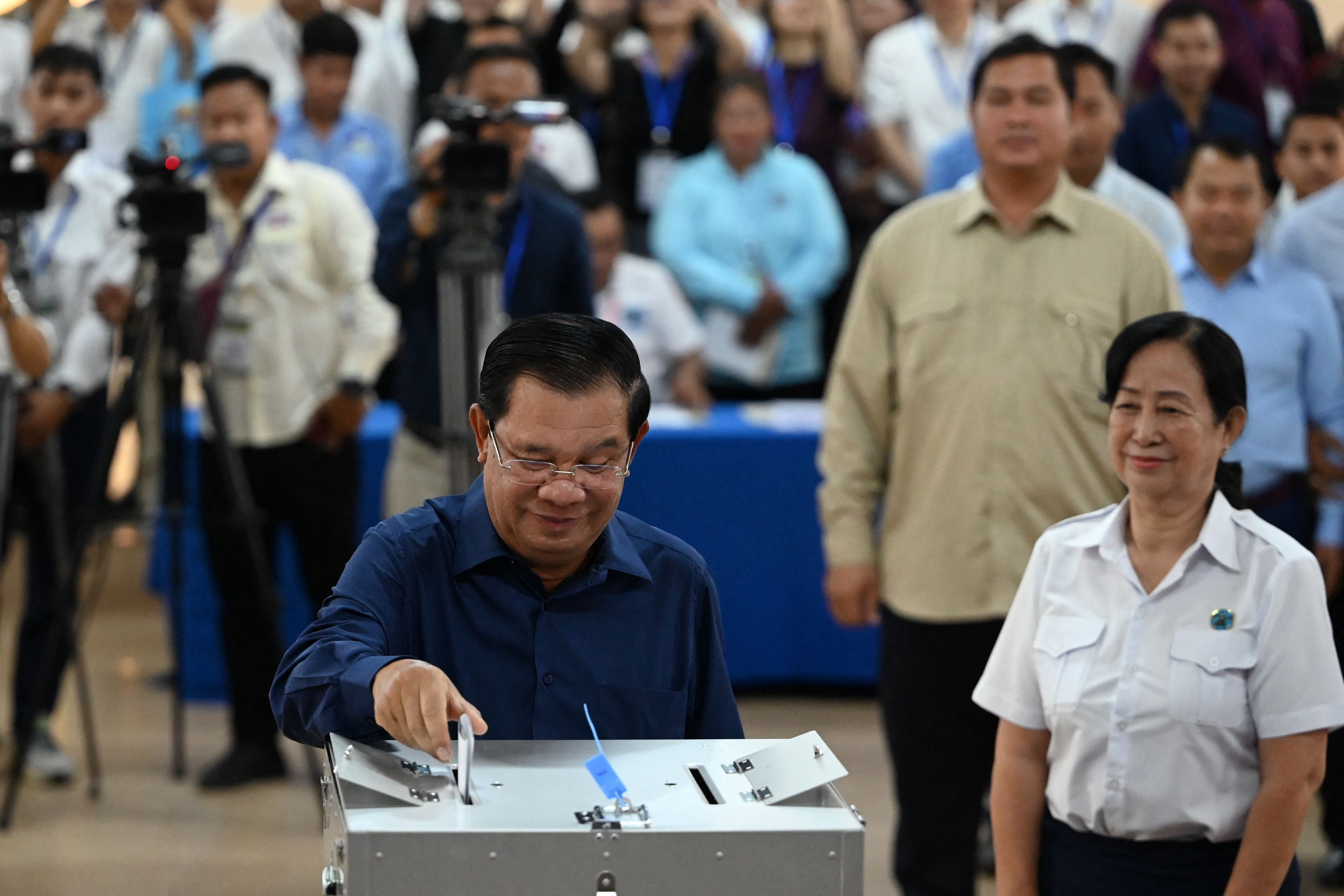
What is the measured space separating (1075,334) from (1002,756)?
36.6 inches

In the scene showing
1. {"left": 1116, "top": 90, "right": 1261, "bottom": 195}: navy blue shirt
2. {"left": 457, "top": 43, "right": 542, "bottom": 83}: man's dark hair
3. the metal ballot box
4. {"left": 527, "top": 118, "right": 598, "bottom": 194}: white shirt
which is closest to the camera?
the metal ballot box

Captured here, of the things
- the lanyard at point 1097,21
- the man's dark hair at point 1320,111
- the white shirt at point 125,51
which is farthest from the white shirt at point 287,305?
the lanyard at point 1097,21

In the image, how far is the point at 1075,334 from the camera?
300 cm

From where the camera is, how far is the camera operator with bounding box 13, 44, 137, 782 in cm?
433

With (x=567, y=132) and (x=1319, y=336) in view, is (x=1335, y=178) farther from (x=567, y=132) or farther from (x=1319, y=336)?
(x=567, y=132)

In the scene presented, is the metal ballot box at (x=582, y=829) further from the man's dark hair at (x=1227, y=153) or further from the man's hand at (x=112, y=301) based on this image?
the man's hand at (x=112, y=301)

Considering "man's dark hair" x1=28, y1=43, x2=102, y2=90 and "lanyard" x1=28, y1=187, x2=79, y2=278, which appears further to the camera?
"man's dark hair" x1=28, y1=43, x2=102, y2=90

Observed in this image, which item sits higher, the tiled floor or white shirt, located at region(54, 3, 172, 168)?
white shirt, located at region(54, 3, 172, 168)

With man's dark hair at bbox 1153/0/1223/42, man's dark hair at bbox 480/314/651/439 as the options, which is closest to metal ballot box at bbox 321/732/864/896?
man's dark hair at bbox 480/314/651/439

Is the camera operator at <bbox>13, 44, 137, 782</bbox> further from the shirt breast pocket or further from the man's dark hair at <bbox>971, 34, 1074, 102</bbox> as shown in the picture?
the shirt breast pocket

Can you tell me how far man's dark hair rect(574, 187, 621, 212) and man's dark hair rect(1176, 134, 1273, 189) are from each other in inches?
80.7

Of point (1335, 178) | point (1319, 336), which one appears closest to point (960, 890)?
point (1319, 336)

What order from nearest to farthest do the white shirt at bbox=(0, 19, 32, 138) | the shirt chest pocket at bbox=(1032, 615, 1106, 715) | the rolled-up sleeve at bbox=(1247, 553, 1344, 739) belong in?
the rolled-up sleeve at bbox=(1247, 553, 1344, 739), the shirt chest pocket at bbox=(1032, 615, 1106, 715), the white shirt at bbox=(0, 19, 32, 138)

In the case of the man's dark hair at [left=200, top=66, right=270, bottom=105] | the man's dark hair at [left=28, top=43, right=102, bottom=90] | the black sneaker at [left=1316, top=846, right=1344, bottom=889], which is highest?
the man's dark hair at [left=28, top=43, right=102, bottom=90]
